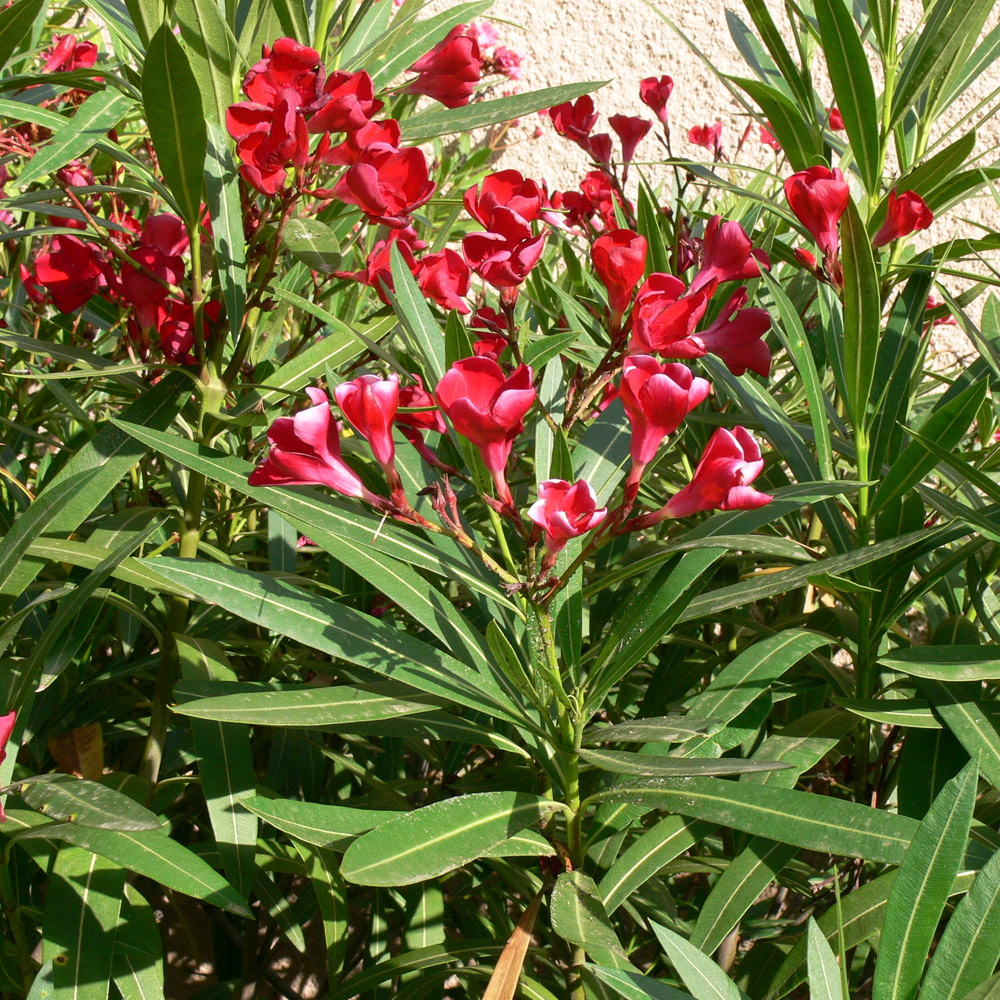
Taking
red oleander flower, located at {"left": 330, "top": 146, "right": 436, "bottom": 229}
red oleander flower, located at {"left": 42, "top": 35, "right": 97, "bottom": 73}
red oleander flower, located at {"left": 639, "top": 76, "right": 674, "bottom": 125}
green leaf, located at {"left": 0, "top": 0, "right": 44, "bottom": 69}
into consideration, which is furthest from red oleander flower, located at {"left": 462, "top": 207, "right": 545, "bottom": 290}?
red oleander flower, located at {"left": 42, "top": 35, "right": 97, "bottom": 73}

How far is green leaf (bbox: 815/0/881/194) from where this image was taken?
37.4 inches

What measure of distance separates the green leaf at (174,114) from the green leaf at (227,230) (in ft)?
0.11

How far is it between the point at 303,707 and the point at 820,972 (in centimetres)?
44

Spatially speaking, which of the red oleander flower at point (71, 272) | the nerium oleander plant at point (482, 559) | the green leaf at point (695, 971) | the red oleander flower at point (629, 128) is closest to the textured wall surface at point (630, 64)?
the red oleander flower at point (629, 128)

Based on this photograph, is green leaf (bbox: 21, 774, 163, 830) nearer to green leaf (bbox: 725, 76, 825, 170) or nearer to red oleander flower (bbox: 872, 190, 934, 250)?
red oleander flower (bbox: 872, 190, 934, 250)

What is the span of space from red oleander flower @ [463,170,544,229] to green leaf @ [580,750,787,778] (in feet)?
1.54

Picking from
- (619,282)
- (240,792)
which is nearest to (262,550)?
(240,792)

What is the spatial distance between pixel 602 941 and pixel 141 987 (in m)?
0.44

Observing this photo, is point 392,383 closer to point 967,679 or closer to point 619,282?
point 619,282

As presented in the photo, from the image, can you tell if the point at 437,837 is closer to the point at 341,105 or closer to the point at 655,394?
the point at 655,394

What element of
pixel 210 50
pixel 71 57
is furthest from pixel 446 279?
pixel 71 57

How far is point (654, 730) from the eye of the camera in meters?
0.73

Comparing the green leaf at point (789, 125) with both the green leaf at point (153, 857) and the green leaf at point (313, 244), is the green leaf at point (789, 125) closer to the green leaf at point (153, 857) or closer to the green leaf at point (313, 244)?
the green leaf at point (313, 244)

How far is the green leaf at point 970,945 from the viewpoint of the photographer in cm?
60
